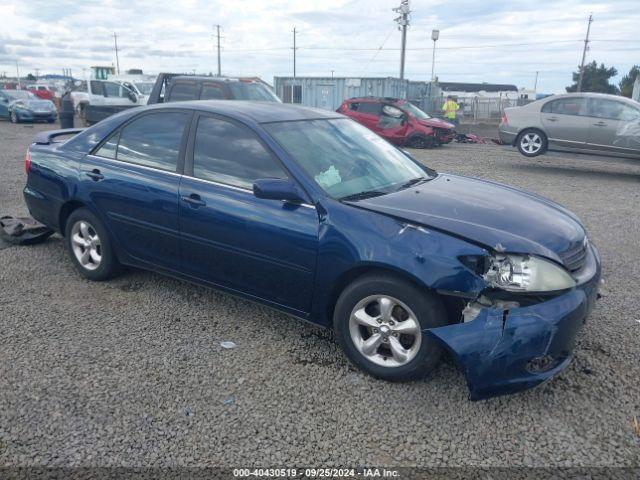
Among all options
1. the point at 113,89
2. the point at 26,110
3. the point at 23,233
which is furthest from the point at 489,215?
the point at 26,110

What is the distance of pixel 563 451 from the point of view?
2.62 m

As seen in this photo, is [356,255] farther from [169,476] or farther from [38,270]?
[38,270]

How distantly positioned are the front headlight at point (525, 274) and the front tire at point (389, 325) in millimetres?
347

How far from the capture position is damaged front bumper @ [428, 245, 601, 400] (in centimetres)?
271

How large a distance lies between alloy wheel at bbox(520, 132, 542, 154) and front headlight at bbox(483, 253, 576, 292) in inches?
410

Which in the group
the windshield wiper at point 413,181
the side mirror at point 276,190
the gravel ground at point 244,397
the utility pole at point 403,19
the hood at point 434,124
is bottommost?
the gravel ground at point 244,397

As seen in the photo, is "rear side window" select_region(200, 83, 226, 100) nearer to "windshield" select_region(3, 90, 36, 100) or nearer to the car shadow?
the car shadow

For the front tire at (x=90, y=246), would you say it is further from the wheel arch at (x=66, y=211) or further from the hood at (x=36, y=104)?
the hood at (x=36, y=104)

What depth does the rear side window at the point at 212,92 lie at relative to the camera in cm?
1162

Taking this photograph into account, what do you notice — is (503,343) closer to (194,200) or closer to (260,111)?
(194,200)

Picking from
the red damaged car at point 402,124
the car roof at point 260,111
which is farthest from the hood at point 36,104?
the car roof at point 260,111

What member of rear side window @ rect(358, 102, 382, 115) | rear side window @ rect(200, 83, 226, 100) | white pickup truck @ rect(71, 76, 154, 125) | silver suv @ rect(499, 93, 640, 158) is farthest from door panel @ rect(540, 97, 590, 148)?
white pickup truck @ rect(71, 76, 154, 125)

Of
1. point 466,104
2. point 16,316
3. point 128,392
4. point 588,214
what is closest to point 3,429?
point 128,392

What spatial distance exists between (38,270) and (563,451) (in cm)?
457
